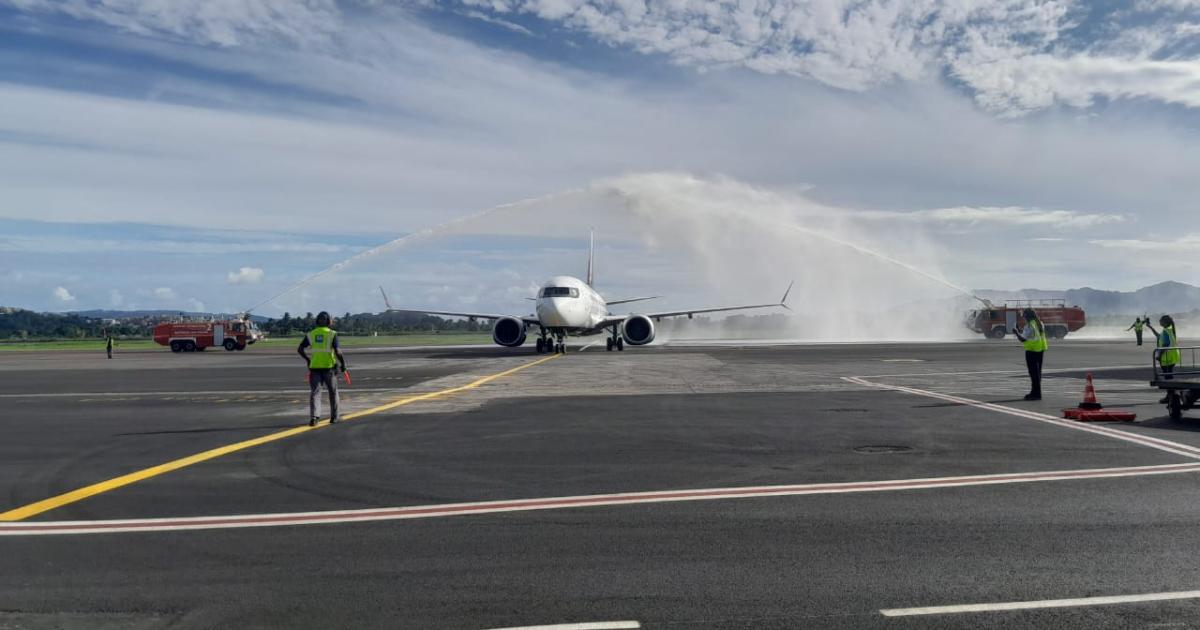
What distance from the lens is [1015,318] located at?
68.6 meters

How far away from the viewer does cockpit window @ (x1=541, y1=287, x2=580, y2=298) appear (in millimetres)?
42616

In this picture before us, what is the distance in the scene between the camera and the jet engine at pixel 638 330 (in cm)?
4681

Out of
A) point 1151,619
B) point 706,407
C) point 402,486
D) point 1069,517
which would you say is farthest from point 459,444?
point 1151,619

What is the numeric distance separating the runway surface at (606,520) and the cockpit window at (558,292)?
85.9ft

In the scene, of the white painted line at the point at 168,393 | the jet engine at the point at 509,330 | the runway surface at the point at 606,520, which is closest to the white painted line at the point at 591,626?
the runway surface at the point at 606,520

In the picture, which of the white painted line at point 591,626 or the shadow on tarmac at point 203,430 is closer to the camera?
the white painted line at point 591,626

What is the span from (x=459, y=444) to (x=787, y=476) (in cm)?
503

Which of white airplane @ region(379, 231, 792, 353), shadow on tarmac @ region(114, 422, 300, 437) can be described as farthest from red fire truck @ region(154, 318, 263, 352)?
shadow on tarmac @ region(114, 422, 300, 437)

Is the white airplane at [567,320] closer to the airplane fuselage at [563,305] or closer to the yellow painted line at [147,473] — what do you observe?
the airplane fuselage at [563,305]

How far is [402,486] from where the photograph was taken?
357 inches

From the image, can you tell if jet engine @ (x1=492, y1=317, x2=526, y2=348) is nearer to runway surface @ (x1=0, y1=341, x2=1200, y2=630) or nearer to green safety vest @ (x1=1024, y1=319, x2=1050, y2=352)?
runway surface @ (x1=0, y1=341, x2=1200, y2=630)

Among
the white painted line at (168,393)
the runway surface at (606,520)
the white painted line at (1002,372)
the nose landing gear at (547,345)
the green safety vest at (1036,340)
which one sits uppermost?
the green safety vest at (1036,340)

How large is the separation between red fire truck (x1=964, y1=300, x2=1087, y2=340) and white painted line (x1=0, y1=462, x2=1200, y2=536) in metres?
65.4

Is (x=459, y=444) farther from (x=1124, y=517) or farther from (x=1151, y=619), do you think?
(x=1151, y=619)
